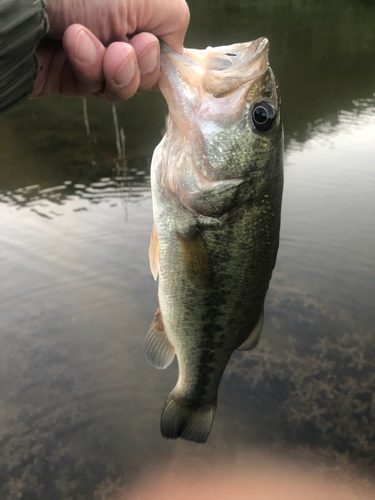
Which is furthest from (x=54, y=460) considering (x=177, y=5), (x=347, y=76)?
(x=347, y=76)

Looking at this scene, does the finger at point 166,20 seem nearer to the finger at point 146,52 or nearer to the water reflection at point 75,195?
the finger at point 146,52

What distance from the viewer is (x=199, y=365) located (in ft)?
6.77

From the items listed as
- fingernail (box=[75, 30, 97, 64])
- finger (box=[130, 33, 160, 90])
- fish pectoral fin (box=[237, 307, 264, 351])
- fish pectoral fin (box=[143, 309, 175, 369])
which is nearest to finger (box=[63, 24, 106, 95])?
fingernail (box=[75, 30, 97, 64])

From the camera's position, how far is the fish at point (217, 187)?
1.56m

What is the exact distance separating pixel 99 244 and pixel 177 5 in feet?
15.3

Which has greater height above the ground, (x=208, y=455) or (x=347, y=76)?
(x=347, y=76)

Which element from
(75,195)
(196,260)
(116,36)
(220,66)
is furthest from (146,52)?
(75,195)

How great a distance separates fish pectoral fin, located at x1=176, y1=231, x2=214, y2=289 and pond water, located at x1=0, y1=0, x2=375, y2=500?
95.1 inches

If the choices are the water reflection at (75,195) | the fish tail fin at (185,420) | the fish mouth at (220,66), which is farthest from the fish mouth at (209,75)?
the water reflection at (75,195)

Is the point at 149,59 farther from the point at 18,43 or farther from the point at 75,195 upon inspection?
the point at 75,195

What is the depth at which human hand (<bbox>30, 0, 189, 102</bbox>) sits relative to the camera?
1437 millimetres

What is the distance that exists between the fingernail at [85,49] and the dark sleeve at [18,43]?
0.11 m

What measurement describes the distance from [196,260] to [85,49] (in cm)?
86

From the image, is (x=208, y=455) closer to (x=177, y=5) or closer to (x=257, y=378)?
(x=257, y=378)
